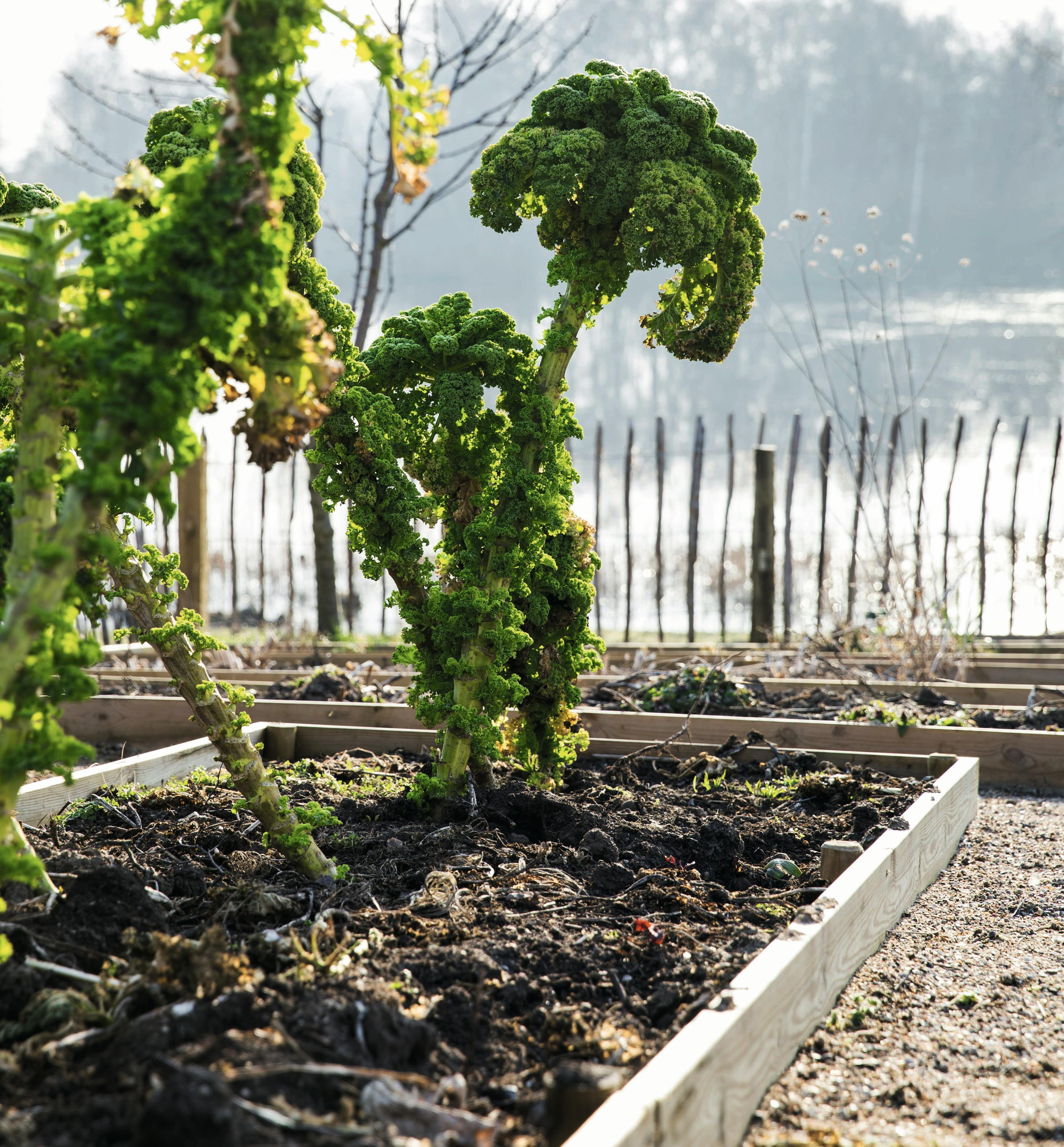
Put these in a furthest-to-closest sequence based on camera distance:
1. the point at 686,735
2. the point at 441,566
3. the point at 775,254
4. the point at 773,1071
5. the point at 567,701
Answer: the point at 775,254 < the point at 686,735 < the point at 567,701 < the point at 441,566 < the point at 773,1071

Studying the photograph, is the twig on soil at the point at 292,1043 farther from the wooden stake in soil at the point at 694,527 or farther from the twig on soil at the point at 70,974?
the wooden stake in soil at the point at 694,527

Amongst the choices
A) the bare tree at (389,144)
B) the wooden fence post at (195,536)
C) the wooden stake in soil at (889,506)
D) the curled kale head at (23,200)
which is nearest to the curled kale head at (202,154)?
the curled kale head at (23,200)

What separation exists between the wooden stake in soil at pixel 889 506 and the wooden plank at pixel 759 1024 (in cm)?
349

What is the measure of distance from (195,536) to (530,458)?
593 cm

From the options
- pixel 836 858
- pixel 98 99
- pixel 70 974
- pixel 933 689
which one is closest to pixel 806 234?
pixel 98 99

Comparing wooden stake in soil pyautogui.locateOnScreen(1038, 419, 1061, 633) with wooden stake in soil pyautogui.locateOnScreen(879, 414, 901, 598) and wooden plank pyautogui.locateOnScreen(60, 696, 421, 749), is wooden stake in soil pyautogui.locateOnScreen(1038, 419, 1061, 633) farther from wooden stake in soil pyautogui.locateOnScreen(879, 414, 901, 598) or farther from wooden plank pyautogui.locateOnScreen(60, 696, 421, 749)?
wooden plank pyautogui.locateOnScreen(60, 696, 421, 749)

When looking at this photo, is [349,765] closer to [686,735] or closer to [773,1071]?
[686,735]

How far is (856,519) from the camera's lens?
8.13 meters

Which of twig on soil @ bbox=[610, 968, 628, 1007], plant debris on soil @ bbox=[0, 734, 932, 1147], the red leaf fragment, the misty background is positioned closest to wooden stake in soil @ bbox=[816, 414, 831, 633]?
plant debris on soil @ bbox=[0, 734, 932, 1147]

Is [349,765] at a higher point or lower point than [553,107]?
lower

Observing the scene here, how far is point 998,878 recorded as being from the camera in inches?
131

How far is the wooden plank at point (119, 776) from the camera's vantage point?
3154mm

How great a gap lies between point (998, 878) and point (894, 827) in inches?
28.8

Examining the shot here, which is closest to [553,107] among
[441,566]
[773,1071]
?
[441,566]
